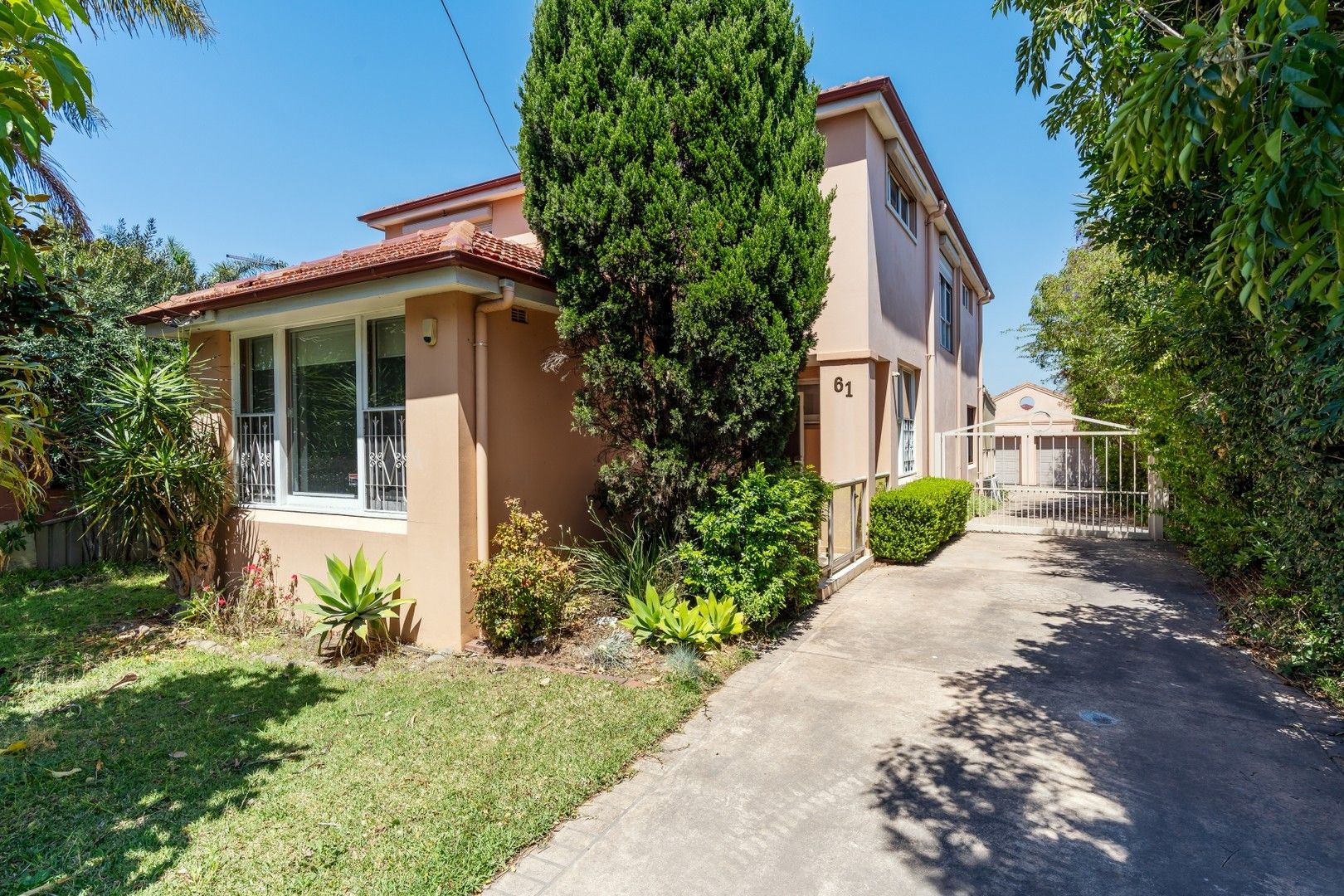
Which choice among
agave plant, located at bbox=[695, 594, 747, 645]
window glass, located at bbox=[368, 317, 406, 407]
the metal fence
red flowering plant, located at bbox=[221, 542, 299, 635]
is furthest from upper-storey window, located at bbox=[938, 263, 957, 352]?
the metal fence

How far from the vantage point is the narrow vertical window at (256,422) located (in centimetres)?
873

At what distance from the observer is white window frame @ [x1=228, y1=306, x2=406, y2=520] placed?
778cm

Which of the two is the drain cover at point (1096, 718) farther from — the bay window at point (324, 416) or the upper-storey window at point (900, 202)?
the upper-storey window at point (900, 202)

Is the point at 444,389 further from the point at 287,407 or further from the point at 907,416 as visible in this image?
the point at 907,416

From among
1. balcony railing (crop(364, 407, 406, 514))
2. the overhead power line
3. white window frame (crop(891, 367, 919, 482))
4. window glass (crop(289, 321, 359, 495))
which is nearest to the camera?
balcony railing (crop(364, 407, 406, 514))

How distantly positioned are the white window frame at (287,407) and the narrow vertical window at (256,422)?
0.19ft

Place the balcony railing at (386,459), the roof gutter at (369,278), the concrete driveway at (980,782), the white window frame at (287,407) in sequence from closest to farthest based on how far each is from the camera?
the concrete driveway at (980,782) → the roof gutter at (369,278) → the balcony railing at (386,459) → the white window frame at (287,407)

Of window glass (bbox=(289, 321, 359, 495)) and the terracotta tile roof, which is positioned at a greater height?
the terracotta tile roof

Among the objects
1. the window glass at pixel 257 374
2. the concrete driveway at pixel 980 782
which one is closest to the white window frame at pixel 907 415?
the concrete driveway at pixel 980 782

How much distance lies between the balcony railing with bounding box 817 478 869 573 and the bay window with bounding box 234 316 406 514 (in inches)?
232

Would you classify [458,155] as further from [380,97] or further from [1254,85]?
[1254,85]

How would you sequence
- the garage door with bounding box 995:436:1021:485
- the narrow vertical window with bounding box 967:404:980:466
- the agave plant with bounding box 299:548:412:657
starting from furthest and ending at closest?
the garage door with bounding box 995:436:1021:485, the narrow vertical window with bounding box 967:404:980:466, the agave plant with bounding box 299:548:412:657

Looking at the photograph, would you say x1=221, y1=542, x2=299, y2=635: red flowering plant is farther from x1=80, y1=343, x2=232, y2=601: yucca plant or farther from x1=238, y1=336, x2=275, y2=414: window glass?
x1=238, y1=336, x2=275, y2=414: window glass

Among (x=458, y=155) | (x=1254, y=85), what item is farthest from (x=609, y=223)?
(x=458, y=155)
